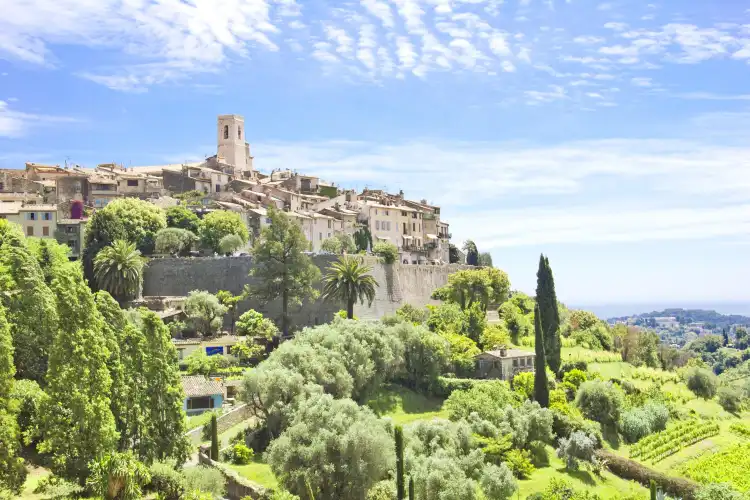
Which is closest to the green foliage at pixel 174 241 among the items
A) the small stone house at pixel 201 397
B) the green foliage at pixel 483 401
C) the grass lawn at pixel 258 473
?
the small stone house at pixel 201 397

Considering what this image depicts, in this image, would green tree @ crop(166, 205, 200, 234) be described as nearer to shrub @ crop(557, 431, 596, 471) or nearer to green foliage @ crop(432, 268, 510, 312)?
green foliage @ crop(432, 268, 510, 312)

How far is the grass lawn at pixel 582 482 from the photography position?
36688 mm

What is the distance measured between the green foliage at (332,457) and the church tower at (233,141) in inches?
3372

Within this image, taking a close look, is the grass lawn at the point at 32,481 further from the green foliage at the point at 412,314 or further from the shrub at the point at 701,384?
the shrub at the point at 701,384

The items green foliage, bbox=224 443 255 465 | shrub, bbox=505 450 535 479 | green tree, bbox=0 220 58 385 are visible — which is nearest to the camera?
green tree, bbox=0 220 58 385

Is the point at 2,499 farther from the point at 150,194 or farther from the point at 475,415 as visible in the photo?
the point at 150,194

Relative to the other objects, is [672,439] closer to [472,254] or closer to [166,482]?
[166,482]

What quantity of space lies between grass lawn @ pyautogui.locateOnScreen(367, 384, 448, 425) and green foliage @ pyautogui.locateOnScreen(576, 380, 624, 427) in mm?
9283

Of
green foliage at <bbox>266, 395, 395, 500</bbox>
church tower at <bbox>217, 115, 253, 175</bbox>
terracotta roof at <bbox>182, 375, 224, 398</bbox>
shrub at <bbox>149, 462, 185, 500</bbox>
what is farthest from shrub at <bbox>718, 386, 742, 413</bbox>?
Result: church tower at <bbox>217, 115, 253, 175</bbox>

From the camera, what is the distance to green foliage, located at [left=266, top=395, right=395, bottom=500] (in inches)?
1150

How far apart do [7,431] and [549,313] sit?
4270 centimetres

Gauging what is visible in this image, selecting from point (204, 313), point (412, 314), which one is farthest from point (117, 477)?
point (412, 314)

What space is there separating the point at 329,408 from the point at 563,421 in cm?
1793

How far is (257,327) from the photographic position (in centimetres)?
5166
